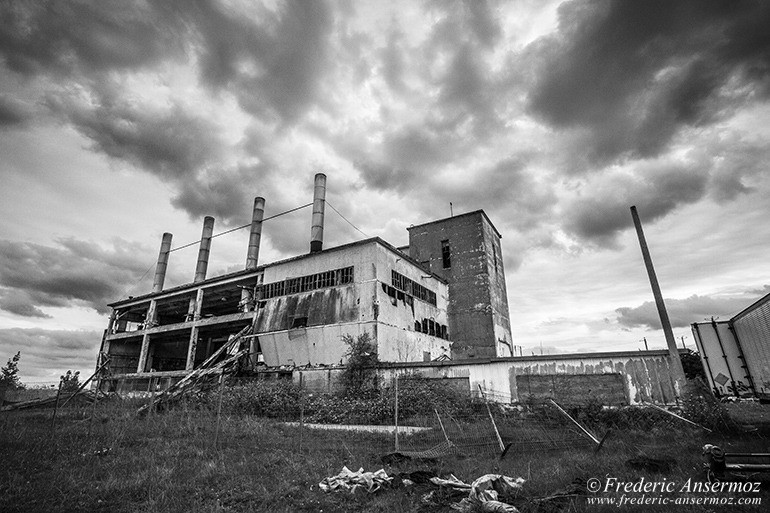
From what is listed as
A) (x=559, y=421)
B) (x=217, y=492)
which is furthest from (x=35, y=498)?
(x=559, y=421)

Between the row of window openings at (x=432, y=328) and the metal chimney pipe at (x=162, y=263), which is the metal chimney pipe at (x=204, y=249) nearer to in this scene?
the metal chimney pipe at (x=162, y=263)

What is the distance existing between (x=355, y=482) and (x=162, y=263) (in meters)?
44.4

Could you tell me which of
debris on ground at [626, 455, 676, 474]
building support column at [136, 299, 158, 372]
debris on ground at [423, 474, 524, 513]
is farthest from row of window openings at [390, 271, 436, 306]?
building support column at [136, 299, 158, 372]

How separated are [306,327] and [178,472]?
14.1m

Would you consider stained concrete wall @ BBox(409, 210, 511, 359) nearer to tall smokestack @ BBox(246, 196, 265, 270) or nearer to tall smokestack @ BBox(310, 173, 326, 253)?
tall smokestack @ BBox(310, 173, 326, 253)

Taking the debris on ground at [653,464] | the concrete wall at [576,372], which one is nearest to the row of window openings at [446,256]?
the concrete wall at [576,372]

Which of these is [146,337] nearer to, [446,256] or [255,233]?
[255,233]

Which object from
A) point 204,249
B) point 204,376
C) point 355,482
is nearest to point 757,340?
point 355,482

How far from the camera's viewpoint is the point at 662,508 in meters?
4.99

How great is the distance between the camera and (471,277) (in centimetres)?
2830

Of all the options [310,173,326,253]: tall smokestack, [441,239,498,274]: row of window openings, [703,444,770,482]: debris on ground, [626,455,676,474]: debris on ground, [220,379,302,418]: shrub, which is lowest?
[626,455,676,474]: debris on ground

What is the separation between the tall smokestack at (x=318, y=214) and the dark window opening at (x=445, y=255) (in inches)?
Result: 380

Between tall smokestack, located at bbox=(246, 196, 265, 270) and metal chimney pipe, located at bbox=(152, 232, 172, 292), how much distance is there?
12595 millimetres

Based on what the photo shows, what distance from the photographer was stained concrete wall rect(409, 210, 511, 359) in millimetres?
26875
